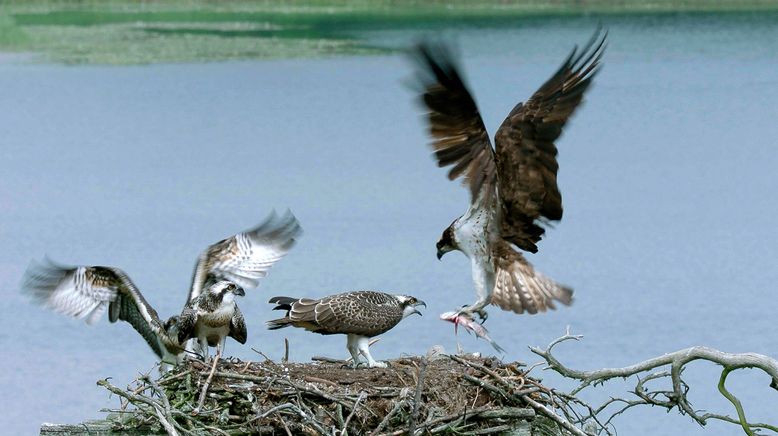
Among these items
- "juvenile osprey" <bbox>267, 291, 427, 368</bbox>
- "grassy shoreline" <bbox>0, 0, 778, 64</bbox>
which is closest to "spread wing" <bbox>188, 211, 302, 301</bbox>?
"juvenile osprey" <bbox>267, 291, 427, 368</bbox>

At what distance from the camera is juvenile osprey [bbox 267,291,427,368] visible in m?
7.66

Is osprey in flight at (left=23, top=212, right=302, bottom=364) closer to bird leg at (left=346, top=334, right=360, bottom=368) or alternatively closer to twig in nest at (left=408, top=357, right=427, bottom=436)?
bird leg at (left=346, top=334, right=360, bottom=368)

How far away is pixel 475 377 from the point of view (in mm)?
7094

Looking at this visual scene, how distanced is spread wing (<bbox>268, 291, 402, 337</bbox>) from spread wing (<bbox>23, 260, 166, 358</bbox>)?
2.88 feet

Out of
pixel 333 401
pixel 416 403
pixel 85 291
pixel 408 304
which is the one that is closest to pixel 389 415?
pixel 416 403

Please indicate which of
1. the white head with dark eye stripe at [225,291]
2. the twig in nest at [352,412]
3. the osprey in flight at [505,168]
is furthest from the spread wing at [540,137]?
the twig in nest at [352,412]

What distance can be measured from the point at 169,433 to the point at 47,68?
2394 cm

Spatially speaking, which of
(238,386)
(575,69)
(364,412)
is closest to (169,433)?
(238,386)

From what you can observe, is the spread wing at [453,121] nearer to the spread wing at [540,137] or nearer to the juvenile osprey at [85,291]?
the spread wing at [540,137]

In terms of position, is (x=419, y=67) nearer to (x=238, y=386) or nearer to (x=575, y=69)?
(x=575, y=69)

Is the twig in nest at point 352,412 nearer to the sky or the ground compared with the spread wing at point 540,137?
nearer to the ground

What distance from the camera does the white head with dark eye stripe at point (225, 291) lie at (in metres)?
7.71

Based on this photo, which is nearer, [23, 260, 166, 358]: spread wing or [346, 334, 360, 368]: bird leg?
[346, 334, 360, 368]: bird leg

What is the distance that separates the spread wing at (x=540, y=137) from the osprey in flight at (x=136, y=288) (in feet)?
4.67
